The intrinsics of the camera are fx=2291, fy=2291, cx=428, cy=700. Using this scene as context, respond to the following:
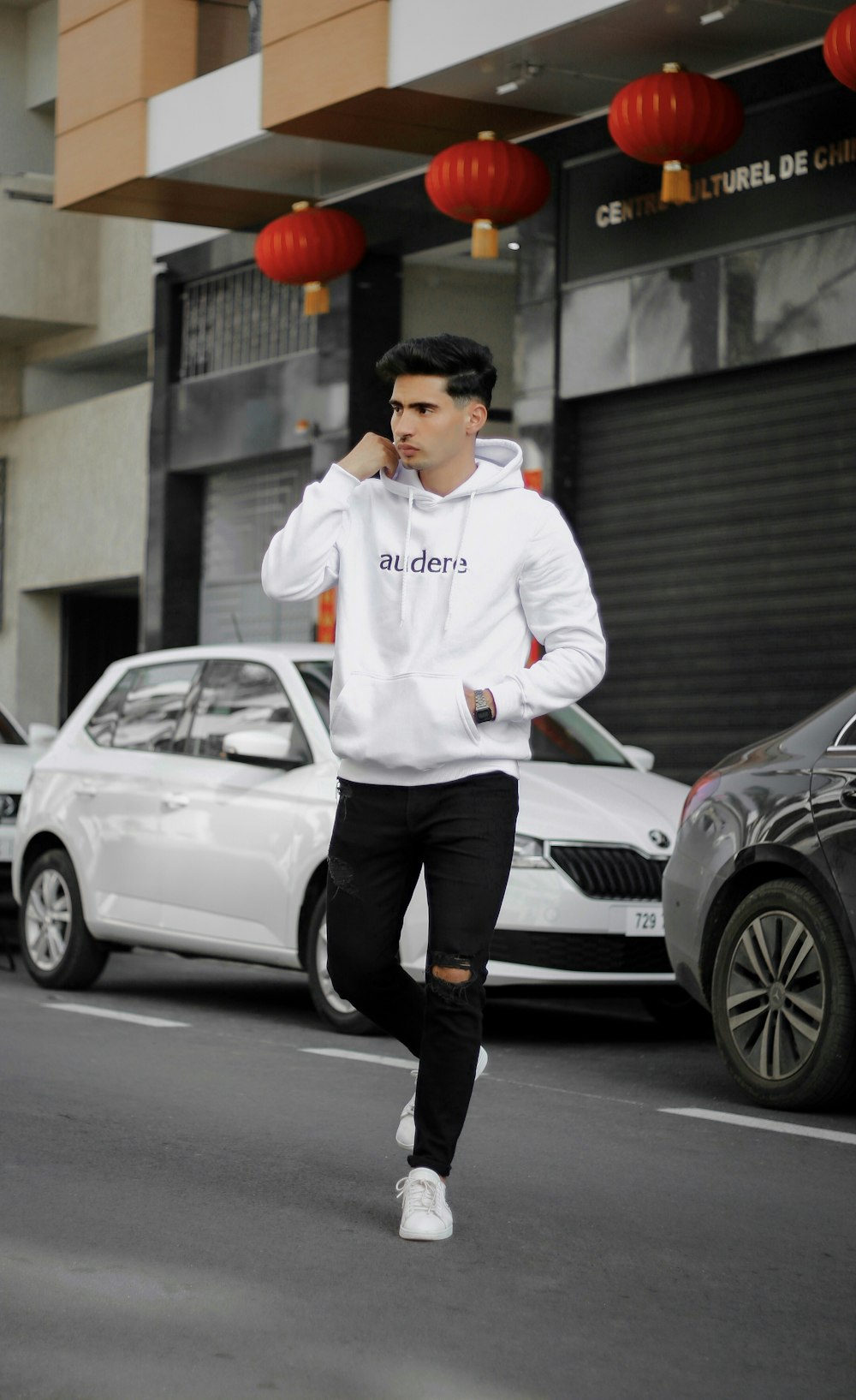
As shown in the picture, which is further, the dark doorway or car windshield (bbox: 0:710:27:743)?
the dark doorway

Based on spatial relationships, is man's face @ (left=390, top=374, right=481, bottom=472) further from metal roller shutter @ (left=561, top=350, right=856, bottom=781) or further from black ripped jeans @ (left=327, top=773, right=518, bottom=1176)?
metal roller shutter @ (left=561, top=350, right=856, bottom=781)

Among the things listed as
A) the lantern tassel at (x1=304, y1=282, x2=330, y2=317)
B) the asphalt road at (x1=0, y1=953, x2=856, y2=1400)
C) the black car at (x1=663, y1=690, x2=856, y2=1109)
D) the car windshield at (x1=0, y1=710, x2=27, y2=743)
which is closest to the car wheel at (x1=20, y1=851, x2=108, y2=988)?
the asphalt road at (x1=0, y1=953, x2=856, y2=1400)

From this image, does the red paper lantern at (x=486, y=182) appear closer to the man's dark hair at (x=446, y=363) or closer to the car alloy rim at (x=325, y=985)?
the car alloy rim at (x=325, y=985)

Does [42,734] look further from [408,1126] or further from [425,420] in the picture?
[425,420]

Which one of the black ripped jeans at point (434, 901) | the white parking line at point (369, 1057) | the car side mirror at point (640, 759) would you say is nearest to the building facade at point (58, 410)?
the car side mirror at point (640, 759)

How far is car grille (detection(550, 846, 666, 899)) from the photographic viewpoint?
899 cm

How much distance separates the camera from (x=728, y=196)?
46.5 ft

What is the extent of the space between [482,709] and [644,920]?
419 centimetres

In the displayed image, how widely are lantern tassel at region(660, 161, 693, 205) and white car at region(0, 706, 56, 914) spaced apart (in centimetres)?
475

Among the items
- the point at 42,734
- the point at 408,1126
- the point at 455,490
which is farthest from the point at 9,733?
the point at 455,490

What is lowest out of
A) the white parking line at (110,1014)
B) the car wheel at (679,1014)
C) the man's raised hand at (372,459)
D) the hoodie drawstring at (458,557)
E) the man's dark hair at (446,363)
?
the white parking line at (110,1014)

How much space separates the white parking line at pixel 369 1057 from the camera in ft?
27.1

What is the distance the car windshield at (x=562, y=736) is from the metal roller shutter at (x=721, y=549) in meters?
3.33

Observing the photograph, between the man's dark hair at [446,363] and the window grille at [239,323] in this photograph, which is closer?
the man's dark hair at [446,363]
